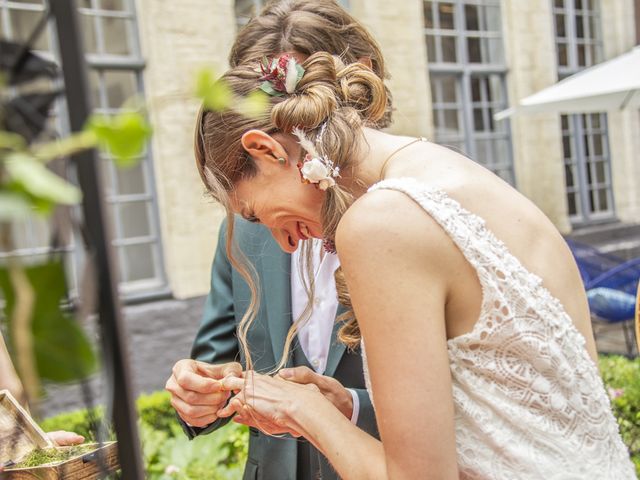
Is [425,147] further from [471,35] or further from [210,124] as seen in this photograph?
[471,35]

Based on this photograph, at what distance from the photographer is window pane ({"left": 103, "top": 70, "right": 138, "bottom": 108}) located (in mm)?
7176

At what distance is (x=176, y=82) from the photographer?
23.6 feet

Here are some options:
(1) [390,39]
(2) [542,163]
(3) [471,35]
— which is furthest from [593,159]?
(1) [390,39]

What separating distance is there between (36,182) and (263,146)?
1219mm

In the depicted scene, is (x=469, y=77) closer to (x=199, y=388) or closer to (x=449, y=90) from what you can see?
(x=449, y=90)

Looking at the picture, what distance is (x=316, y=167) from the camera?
4.94 ft

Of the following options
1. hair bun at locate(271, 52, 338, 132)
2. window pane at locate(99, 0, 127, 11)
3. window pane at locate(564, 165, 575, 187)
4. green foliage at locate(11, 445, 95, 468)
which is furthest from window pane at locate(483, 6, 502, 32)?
green foliage at locate(11, 445, 95, 468)

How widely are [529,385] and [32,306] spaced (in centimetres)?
108

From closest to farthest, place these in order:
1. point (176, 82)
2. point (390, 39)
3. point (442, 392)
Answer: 1. point (442, 392)
2. point (176, 82)
3. point (390, 39)

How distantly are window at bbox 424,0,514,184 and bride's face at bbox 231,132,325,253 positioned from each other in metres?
8.39

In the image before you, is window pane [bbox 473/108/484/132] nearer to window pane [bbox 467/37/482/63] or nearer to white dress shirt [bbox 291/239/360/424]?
window pane [bbox 467/37/482/63]

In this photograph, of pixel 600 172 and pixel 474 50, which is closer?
pixel 474 50

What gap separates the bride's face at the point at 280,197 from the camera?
1603 mm

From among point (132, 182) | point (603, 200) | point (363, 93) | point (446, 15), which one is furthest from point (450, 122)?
point (363, 93)
